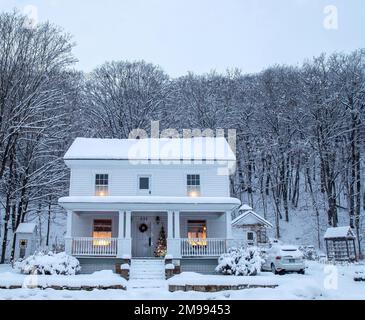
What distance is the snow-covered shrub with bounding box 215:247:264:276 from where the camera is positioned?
71.8 feet

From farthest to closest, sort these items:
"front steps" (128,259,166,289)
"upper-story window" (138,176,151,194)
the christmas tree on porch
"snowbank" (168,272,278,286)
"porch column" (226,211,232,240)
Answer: "upper-story window" (138,176,151,194) < the christmas tree on porch < "porch column" (226,211,232,240) < "front steps" (128,259,166,289) < "snowbank" (168,272,278,286)

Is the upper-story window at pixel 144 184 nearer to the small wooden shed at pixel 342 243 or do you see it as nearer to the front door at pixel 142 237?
the front door at pixel 142 237

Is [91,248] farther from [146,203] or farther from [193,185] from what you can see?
[193,185]

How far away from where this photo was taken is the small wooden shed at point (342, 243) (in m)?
29.0

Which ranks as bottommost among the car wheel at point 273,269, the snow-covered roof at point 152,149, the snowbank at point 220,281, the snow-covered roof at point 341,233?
the snowbank at point 220,281

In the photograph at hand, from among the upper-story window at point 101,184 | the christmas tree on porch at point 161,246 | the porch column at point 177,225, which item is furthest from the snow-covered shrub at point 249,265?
the upper-story window at point 101,184

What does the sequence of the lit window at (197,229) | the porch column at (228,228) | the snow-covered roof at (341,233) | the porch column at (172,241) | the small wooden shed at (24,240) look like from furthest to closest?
the snow-covered roof at (341,233) → the small wooden shed at (24,240) → the lit window at (197,229) → the porch column at (228,228) → the porch column at (172,241)

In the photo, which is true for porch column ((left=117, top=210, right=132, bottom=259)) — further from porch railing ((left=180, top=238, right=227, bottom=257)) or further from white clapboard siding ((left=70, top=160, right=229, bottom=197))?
porch railing ((left=180, top=238, right=227, bottom=257))

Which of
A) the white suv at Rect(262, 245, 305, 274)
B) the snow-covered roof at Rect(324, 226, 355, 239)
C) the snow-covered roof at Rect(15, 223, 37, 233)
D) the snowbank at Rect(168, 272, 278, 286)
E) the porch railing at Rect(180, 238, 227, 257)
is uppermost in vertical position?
the snow-covered roof at Rect(15, 223, 37, 233)

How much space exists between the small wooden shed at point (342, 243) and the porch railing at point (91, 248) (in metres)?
14.5

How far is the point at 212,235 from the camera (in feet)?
88.0

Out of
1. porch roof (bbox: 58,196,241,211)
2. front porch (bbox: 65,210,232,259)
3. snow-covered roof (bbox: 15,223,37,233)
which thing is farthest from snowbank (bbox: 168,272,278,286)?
snow-covered roof (bbox: 15,223,37,233)
